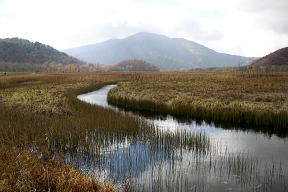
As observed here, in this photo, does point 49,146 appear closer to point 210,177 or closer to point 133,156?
point 133,156

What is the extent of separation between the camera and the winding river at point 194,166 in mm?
8852

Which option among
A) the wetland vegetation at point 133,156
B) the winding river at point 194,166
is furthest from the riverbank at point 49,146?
the winding river at point 194,166

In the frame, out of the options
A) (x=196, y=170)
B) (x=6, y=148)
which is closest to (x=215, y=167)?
(x=196, y=170)

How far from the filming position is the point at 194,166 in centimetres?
1044

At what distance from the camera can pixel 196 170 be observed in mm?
10086

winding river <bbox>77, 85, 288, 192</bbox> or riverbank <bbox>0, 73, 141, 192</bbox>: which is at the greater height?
riverbank <bbox>0, 73, 141, 192</bbox>

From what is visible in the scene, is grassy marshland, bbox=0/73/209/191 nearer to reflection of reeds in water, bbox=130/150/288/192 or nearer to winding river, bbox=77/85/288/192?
winding river, bbox=77/85/288/192

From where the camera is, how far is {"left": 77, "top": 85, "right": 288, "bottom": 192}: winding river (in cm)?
885

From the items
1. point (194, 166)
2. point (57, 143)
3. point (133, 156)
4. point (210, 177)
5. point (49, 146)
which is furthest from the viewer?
→ point (57, 143)

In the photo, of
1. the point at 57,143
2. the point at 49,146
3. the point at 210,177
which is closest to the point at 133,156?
the point at 210,177

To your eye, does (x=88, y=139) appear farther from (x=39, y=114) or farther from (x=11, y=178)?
(x=39, y=114)

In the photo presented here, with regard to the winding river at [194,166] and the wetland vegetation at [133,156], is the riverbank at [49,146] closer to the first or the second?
the wetland vegetation at [133,156]


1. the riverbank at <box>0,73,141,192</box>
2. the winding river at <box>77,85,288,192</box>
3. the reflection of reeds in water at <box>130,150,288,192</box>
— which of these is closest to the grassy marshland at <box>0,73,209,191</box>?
the riverbank at <box>0,73,141,192</box>

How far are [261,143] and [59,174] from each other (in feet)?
39.4
